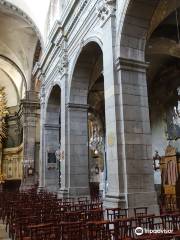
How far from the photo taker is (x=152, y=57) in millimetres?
14242

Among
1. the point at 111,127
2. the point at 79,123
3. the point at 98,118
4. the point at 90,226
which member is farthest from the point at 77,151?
the point at 98,118

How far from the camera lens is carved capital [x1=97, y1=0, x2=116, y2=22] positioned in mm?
7945

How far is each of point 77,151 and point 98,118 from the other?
8.79 metres

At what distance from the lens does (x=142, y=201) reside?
6.77 metres

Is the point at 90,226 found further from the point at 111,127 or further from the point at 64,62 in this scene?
the point at 64,62

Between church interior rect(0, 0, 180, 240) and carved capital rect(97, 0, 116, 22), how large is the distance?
1.1 inches

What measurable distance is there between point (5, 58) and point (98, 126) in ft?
30.1

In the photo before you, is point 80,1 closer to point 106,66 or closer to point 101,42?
point 101,42

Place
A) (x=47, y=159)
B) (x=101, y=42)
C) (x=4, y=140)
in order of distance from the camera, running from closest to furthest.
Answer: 1. (x=101, y=42)
2. (x=47, y=159)
3. (x=4, y=140)

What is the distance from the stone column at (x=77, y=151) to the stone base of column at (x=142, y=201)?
4.59 meters

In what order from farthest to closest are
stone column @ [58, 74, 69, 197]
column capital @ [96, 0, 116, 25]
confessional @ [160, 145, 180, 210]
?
confessional @ [160, 145, 180, 210] → stone column @ [58, 74, 69, 197] → column capital @ [96, 0, 116, 25]

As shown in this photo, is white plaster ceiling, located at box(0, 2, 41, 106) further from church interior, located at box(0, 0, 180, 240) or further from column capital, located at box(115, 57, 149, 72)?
column capital, located at box(115, 57, 149, 72)

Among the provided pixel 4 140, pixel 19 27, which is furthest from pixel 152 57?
pixel 4 140

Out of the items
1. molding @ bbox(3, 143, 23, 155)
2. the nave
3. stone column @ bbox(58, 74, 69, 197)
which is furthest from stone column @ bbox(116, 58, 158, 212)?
molding @ bbox(3, 143, 23, 155)
